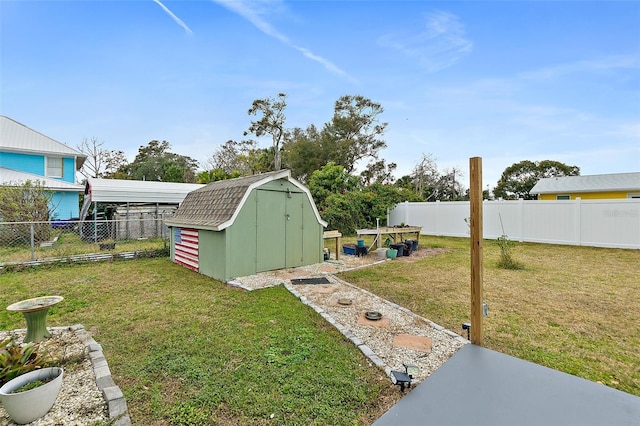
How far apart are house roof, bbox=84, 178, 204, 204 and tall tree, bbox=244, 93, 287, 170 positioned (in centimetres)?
1146

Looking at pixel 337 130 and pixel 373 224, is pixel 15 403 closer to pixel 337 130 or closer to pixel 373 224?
Result: pixel 373 224

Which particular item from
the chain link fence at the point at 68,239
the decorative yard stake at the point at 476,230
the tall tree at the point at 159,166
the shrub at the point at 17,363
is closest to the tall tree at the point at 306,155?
the tall tree at the point at 159,166

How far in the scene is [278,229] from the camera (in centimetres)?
705

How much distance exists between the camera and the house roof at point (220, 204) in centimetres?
625

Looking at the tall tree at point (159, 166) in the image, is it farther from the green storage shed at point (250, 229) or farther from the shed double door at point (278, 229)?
the shed double door at point (278, 229)

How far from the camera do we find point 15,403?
1.94 meters

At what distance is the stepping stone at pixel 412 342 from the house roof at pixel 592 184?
823 inches

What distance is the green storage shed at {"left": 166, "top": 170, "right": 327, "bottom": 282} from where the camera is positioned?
6.24 m

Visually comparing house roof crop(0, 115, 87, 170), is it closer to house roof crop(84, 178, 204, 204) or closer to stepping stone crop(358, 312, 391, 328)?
house roof crop(84, 178, 204, 204)

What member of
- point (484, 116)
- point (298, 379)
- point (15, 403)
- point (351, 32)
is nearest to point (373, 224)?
point (484, 116)

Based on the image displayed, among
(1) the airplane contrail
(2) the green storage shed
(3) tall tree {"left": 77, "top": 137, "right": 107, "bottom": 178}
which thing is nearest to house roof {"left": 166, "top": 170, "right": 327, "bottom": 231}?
(2) the green storage shed

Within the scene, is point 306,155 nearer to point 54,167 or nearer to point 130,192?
point 130,192

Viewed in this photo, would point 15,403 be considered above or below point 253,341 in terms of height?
above

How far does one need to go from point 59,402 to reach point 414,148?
24.7 metres
